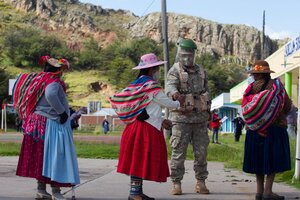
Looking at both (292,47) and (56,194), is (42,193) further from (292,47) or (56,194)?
(292,47)

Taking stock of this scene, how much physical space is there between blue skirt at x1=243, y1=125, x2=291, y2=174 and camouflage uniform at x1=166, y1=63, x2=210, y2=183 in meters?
1.05

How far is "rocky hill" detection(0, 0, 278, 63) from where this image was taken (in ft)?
490

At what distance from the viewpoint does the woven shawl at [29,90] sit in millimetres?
7781

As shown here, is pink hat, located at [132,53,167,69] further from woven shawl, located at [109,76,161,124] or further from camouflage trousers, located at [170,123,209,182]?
camouflage trousers, located at [170,123,209,182]

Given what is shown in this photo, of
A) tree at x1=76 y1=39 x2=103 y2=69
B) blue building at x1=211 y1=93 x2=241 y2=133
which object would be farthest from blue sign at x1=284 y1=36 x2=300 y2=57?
tree at x1=76 y1=39 x2=103 y2=69

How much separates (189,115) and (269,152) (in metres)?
1.41

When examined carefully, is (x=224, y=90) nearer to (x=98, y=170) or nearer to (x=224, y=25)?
(x=224, y=25)

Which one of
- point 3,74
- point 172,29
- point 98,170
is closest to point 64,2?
point 172,29

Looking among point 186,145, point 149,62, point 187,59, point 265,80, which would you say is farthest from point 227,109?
point 149,62

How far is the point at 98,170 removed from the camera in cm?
1298

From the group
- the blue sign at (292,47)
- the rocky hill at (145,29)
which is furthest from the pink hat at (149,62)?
the rocky hill at (145,29)

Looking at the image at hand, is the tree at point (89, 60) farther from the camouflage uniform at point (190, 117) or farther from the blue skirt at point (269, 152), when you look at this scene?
the blue skirt at point (269, 152)

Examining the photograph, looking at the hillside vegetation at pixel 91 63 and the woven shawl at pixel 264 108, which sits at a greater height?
the hillside vegetation at pixel 91 63

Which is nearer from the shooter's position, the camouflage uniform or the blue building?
the camouflage uniform
